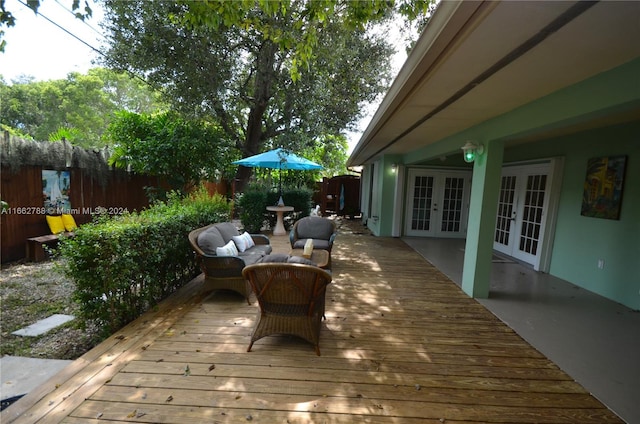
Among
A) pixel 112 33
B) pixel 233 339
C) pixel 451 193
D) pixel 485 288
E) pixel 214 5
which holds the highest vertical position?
pixel 112 33

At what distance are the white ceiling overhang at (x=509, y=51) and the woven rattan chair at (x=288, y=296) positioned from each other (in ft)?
6.19

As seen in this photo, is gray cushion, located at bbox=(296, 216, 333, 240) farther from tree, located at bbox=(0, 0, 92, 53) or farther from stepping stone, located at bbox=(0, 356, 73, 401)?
tree, located at bbox=(0, 0, 92, 53)

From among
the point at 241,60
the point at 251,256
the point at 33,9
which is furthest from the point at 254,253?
the point at 241,60

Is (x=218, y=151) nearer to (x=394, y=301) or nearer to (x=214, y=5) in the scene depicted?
(x=214, y=5)

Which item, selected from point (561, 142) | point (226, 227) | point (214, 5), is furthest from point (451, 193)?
point (214, 5)

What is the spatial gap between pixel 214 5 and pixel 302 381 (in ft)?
12.2

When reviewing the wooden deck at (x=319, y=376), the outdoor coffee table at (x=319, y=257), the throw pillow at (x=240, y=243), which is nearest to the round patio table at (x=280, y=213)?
the outdoor coffee table at (x=319, y=257)

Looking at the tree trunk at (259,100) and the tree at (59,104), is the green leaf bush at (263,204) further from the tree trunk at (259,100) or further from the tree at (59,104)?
the tree at (59,104)

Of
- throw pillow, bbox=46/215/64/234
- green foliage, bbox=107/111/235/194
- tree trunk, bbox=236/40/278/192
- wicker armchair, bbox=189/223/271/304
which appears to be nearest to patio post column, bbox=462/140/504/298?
wicker armchair, bbox=189/223/271/304

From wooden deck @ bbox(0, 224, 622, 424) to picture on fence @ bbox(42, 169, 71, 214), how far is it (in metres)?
4.57

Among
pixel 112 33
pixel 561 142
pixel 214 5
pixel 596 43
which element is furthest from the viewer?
pixel 112 33

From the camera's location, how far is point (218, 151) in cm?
725

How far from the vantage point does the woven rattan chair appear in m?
2.40

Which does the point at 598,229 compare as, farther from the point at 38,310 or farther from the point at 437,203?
the point at 38,310
